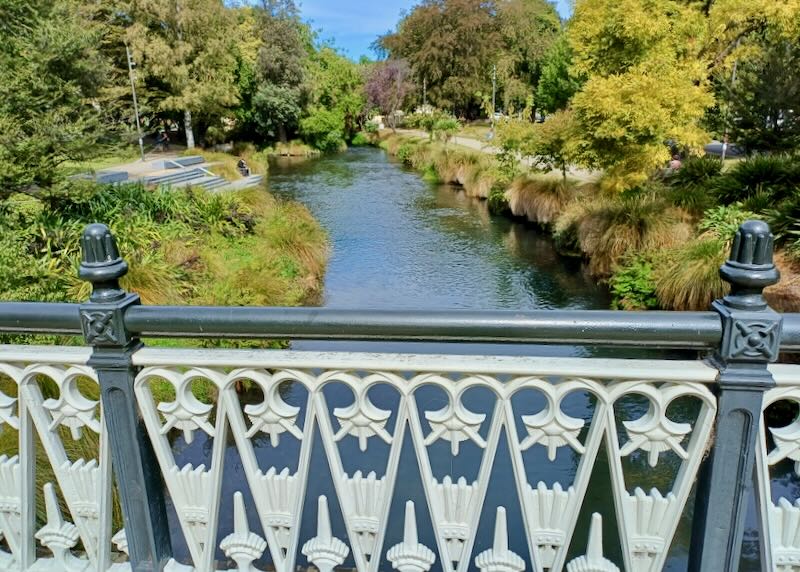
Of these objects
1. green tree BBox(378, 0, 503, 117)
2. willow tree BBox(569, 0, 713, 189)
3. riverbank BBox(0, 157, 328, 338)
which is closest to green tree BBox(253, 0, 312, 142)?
green tree BBox(378, 0, 503, 117)

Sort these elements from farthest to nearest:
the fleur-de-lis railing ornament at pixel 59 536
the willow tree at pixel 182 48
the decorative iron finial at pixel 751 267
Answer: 1. the willow tree at pixel 182 48
2. the fleur-de-lis railing ornament at pixel 59 536
3. the decorative iron finial at pixel 751 267

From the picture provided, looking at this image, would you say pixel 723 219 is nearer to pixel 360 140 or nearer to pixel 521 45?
pixel 521 45

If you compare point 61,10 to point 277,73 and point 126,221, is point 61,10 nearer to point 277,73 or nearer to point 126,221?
point 126,221

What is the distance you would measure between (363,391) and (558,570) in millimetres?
747

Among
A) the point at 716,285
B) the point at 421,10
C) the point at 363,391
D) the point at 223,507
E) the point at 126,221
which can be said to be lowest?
the point at 223,507

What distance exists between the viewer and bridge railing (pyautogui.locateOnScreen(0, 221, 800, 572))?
58.1 inches

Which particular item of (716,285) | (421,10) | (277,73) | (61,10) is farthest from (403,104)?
(716,285)

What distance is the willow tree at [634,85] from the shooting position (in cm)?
1125

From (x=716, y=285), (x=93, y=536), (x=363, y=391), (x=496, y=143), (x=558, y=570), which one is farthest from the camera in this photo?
(x=496, y=143)

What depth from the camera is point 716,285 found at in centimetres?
866

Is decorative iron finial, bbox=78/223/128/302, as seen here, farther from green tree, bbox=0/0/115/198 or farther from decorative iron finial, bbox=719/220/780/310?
green tree, bbox=0/0/115/198

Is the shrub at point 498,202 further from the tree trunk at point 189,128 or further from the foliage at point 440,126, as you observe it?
the tree trunk at point 189,128

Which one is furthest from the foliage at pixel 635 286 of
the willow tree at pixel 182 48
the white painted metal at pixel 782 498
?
the willow tree at pixel 182 48

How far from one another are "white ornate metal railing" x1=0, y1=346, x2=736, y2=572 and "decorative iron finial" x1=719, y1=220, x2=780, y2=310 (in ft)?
0.62
